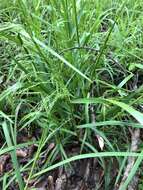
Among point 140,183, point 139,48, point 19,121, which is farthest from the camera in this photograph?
point 139,48

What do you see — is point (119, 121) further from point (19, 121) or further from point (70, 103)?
point (19, 121)

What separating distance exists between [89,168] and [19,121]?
1.18ft

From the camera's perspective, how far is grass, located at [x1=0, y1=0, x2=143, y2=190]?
1.46 meters

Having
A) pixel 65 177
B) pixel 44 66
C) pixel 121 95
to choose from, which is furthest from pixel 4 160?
pixel 121 95

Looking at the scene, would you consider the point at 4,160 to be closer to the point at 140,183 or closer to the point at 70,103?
the point at 70,103

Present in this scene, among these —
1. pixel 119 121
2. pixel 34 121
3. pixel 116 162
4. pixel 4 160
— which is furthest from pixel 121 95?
pixel 4 160

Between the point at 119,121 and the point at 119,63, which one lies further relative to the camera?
the point at 119,63

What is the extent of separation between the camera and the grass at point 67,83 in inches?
57.3

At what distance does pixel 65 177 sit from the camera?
57.2 inches

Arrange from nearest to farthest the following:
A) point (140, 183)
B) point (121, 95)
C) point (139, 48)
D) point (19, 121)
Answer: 1. point (140, 183)
2. point (121, 95)
3. point (19, 121)
4. point (139, 48)

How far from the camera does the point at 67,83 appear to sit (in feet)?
5.04

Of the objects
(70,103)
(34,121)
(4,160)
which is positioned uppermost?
(70,103)

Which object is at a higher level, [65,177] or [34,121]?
[34,121]

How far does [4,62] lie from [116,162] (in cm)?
71
